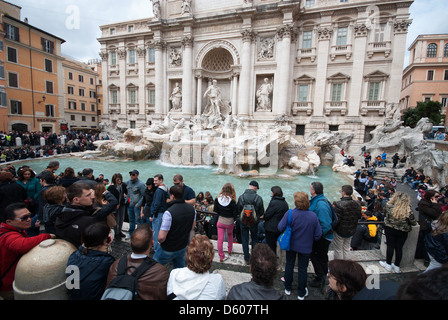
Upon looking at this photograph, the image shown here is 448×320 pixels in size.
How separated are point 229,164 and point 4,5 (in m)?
28.1

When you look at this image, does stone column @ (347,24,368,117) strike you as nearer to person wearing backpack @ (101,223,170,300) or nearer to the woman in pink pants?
the woman in pink pants

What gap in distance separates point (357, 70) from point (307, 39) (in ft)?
16.7

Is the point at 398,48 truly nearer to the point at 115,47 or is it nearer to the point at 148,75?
the point at 148,75

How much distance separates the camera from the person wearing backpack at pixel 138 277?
152 centimetres

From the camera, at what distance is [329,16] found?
1798cm

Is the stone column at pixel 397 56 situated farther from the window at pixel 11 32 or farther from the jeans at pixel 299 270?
the window at pixel 11 32

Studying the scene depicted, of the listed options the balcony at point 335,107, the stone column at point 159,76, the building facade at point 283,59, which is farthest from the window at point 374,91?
the stone column at point 159,76

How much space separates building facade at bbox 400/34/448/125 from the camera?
1096 inches

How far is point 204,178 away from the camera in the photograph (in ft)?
34.7

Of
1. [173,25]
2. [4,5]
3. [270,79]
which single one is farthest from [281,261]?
[4,5]

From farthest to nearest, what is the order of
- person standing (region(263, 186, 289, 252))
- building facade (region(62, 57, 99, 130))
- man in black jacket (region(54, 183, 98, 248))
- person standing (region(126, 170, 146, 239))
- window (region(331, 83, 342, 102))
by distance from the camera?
building facade (region(62, 57, 99, 130)), window (region(331, 83, 342, 102)), person standing (region(126, 170, 146, 239)), person standing (region(263, 186, 289, 252)), man in black jacket (region(54, 183, 98, 248))

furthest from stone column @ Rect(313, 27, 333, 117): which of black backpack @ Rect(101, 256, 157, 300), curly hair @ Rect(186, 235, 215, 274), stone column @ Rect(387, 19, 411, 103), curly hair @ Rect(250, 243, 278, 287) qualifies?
black backpack @ Rect(101, 256, 157, 300)

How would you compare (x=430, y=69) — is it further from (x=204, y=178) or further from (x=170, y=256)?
(x=170, y=256)

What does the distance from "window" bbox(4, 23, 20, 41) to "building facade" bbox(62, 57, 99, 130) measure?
1068 centimetres
